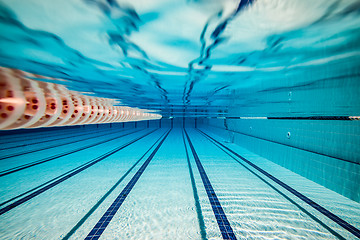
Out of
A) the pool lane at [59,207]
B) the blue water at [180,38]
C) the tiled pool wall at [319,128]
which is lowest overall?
the pool lane at [59,207]

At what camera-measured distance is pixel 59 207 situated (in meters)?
2.24

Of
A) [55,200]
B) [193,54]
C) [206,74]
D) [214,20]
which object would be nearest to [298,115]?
[206,74]

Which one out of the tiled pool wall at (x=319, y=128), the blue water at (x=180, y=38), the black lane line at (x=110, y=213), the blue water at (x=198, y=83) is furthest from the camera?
the tiled pool wall at (x=319, y=128)

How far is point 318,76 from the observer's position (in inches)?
114

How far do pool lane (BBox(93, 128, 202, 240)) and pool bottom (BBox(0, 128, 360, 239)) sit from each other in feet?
0.04

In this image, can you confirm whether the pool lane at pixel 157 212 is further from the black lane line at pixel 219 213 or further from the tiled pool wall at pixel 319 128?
the tiled pool wall at pixel 319 128

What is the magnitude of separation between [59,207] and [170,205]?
1.69 metres

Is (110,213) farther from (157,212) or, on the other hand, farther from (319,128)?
(319,128)

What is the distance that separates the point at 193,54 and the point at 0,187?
4455 millimetres

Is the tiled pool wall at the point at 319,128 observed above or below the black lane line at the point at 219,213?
above

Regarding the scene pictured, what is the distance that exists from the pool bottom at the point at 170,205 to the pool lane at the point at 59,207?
0.04ft

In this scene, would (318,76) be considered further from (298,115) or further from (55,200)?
(55,200)

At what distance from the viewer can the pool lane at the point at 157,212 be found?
5.80ft

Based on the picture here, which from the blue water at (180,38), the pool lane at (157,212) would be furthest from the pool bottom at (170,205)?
the blue water at (180,38)
